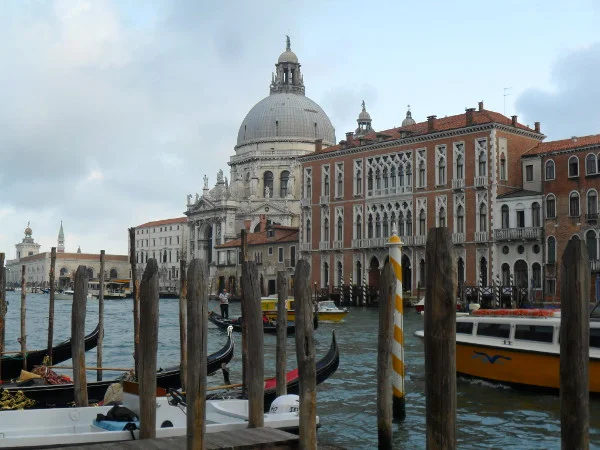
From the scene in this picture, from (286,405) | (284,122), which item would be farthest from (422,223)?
(286,405)

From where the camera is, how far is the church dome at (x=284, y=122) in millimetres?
59688

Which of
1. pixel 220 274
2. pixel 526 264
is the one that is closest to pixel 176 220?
pixel 220 274

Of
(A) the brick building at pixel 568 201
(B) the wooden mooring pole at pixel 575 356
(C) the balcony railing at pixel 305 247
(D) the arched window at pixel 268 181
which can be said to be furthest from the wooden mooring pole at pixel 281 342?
(D) the arched window at pixel 268 181

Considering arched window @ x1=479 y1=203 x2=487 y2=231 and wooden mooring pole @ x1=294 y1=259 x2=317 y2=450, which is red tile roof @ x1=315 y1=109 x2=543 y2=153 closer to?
arched window @ x1=479 y1=203 x2=487 y2=231

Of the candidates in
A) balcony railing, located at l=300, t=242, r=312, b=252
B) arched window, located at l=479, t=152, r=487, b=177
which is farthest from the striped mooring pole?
balcony railing, located at l=300, t=242, r=312, b=252

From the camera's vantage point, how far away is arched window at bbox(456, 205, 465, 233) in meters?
32.4

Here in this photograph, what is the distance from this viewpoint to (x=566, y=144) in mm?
28891

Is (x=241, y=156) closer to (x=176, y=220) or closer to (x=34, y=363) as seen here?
(x=176, y=220)

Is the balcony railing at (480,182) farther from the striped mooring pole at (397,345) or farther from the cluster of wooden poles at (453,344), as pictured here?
the cluster of wooden poles at (453,344)

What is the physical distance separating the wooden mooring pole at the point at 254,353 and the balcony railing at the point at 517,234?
23.7 meters

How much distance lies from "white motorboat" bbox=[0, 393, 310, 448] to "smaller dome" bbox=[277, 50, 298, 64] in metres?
59.1

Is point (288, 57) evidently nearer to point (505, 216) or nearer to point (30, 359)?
point (505, 216)

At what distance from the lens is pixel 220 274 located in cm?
5284

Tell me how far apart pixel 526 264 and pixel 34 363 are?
21.5 metres
